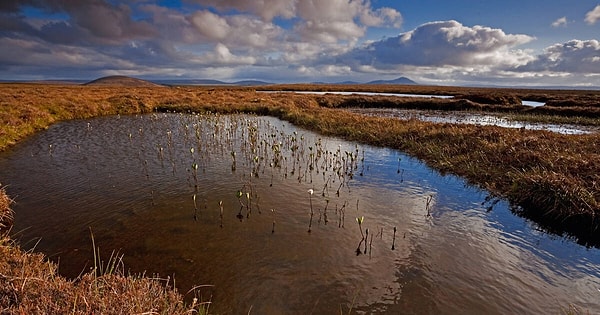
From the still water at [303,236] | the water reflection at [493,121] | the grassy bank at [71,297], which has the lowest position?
the still water at [303,236]

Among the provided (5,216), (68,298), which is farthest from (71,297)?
(5,216)

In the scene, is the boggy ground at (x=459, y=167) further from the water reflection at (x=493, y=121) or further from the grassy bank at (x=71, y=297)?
the water reflection at (x=493, y=121)

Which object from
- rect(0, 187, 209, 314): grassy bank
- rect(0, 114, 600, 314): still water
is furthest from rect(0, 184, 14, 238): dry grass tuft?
rect(0, 187, 209, 314): grassy bank

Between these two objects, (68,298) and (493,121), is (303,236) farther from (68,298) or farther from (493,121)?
(493,121)

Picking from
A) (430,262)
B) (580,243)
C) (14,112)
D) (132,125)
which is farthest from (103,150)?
(580,243)

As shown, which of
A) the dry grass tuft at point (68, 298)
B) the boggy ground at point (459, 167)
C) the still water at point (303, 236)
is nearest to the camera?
the dry grass tuft at point (68, 298)

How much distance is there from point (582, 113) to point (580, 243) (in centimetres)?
4329

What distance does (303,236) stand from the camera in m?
9.41

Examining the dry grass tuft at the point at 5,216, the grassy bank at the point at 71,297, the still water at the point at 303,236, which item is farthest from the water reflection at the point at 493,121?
the dry grass tuft at the point at 5,216

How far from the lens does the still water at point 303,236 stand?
7062 mm

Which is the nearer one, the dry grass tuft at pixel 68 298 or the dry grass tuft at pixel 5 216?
the dry grass tuft at pixel 68 298

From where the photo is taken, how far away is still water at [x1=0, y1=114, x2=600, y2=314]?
706cm

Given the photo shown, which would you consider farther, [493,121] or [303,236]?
[493,121]

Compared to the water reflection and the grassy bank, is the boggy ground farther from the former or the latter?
the water reflection
